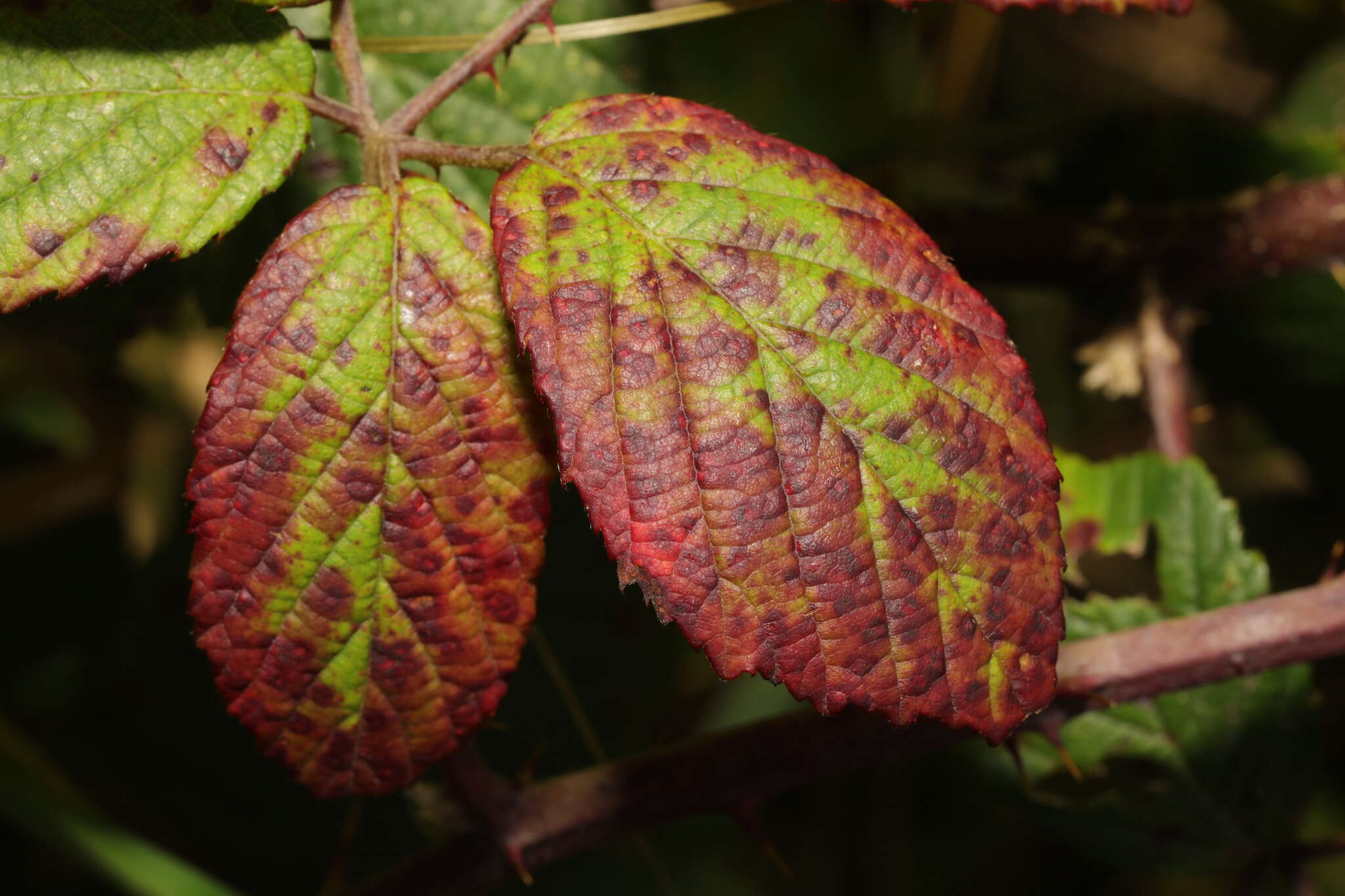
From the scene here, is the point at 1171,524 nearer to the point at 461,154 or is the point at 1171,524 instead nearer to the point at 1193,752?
the point at 1193,752

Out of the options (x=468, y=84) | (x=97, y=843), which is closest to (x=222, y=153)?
(x=468, y=84)

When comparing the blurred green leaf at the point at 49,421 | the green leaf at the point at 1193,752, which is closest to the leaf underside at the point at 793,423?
the green leaf at the point at 1193,752

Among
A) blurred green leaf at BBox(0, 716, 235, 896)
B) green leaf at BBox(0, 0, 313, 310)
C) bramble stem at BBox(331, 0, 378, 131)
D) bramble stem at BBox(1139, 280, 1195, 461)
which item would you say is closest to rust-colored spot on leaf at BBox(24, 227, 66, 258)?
green leaf at BBox(0, 0, 313, 310)

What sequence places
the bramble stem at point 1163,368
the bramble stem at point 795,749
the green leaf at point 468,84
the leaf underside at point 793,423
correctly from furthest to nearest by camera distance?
the bramble stem at point 1163,368, the green leaf at point 468,84, the bramble stem at point 795,749, the leaf underside at point 793,423

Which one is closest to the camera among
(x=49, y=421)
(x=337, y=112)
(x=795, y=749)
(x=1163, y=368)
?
(x=337, y=112)

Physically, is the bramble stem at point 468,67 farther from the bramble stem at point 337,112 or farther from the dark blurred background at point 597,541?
the dark blurred background at point 597,541

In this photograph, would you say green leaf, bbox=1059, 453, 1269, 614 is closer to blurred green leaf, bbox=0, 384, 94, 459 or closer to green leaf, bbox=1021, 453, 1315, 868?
green leaf, bbox=1021, 453, 1315, 868
